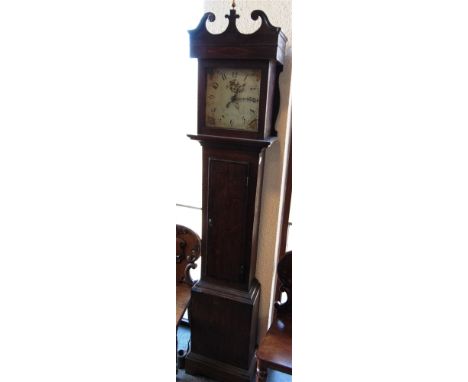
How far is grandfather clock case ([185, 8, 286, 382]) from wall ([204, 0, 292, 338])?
44 mm

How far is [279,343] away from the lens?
4.15 feet

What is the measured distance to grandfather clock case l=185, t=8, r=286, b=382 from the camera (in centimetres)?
110

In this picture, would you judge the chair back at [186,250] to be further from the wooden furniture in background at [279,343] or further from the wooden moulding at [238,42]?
the wooden moulding at [238,42]

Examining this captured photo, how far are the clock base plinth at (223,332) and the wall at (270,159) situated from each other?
0.32 feet

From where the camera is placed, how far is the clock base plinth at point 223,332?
1.39 m

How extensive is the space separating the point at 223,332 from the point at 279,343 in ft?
1.00

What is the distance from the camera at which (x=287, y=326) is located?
4.35 feet

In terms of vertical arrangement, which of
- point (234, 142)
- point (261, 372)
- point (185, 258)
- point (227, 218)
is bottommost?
point (261, 372)

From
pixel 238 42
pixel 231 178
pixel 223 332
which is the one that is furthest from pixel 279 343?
pixel 238 42

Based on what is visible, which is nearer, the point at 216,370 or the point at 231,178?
the point at 231,178

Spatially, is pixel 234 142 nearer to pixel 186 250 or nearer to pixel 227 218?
pixel 227 218
